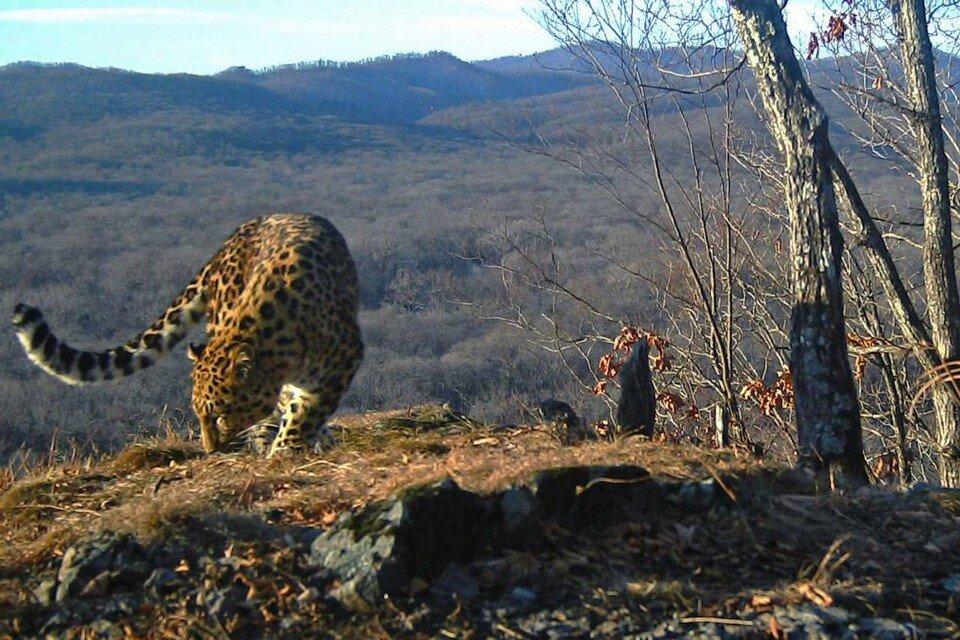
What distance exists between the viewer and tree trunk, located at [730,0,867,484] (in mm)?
6484

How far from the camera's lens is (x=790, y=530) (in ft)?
15.7

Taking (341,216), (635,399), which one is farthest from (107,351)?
(341,216)

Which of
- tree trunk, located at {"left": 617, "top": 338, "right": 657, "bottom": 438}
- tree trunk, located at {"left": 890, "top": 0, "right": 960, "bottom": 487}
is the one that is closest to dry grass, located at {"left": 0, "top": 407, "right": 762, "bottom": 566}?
tree trunk, located at {"left": 617, "top": 338, "right": 657, "bottom": 438}

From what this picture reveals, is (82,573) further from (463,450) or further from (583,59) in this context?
→ (583,59)

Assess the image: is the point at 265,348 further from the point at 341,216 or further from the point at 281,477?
the point at 341,216

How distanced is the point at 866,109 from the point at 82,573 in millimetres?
9642

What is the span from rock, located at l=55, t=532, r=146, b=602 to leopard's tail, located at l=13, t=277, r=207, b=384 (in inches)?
123

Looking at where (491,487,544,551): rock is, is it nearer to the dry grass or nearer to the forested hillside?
the dry grass

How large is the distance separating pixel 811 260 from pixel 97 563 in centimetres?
428

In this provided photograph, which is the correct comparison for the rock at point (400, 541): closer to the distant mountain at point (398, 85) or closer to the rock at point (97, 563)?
the rock at point (97, 563)

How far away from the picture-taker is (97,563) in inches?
170

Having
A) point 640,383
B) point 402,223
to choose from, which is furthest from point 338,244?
point 402,223

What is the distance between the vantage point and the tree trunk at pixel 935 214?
7.77 m

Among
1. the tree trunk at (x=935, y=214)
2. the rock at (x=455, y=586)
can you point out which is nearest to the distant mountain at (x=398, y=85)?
the tree trunk at (x=935, y=214)
